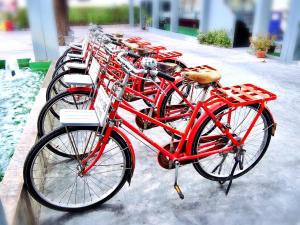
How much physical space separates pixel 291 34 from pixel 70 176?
691 cm

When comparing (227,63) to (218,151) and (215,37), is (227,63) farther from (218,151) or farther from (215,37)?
(218,151)

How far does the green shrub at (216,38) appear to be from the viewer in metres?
9.75

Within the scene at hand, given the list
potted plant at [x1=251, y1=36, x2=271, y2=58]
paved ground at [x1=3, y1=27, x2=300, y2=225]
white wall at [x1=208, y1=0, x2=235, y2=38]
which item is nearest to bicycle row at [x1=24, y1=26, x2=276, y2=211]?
paved ground at [x1=3, y1=27, x2=300, y2=225]

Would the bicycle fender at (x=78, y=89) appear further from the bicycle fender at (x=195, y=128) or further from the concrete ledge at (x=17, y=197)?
the bicycle fender at (x=195, y=128)

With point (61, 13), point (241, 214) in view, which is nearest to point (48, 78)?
point (241, 214)

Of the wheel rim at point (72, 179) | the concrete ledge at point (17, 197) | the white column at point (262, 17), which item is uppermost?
the white column at point (262, 17)

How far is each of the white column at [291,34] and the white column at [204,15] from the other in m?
4.00

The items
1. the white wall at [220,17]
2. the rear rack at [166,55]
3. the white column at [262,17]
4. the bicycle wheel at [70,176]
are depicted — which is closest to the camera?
the bicycle wheel at [70,176]

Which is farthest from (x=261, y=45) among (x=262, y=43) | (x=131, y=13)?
(x=131, y=13)

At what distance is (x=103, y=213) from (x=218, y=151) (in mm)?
1075

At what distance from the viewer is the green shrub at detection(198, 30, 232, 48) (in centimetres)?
975

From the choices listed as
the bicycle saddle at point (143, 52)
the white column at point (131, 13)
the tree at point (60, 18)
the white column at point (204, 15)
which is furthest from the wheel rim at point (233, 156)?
the white column at point (131, 13)

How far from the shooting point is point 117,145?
7.02ft

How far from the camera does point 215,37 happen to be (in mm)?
10016
